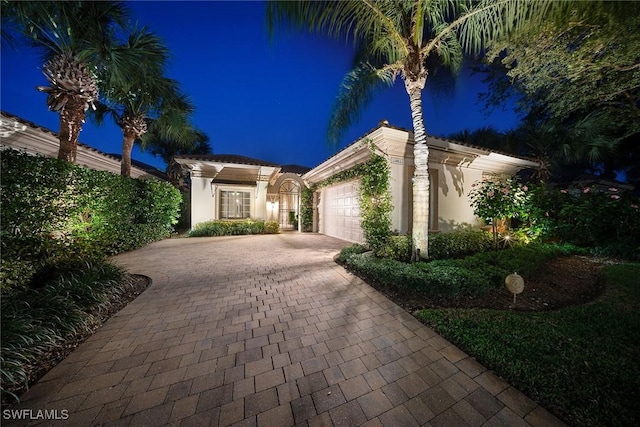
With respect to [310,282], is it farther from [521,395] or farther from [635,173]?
[635,173]

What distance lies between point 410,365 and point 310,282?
2693mm

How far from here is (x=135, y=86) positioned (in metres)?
7.91

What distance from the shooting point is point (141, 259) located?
6.55 meters

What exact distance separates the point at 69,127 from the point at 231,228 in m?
7.32

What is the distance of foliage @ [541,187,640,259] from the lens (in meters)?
6.61

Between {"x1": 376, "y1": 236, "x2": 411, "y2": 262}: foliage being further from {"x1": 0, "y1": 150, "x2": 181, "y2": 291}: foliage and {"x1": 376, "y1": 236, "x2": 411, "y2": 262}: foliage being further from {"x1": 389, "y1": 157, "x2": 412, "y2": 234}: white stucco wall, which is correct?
{"x1": 0, "y1": 150, "x2": 181, "y2": 291}: foliage

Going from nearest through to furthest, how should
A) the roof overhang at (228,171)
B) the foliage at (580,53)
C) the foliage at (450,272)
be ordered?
1. the foliage at (580,53)
2. the foliage at (450,272)
3. the roof overhang at (228,171)

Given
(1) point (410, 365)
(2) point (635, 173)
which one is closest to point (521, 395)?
(1) point (410, 365)

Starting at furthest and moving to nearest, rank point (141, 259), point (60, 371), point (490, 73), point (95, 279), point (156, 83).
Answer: point (490, 73), point (156, 83), point (141, 259), point (95, 279), point (60, 371)

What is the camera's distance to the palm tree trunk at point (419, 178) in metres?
5.31

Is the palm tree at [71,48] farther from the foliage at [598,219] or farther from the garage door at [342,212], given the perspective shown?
the foliage at [598,219]

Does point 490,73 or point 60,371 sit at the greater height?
point 490,73

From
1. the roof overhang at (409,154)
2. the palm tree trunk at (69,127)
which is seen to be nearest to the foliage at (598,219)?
the roof overhang at (409,154)

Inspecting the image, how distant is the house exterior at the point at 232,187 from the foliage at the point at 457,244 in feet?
31.1
